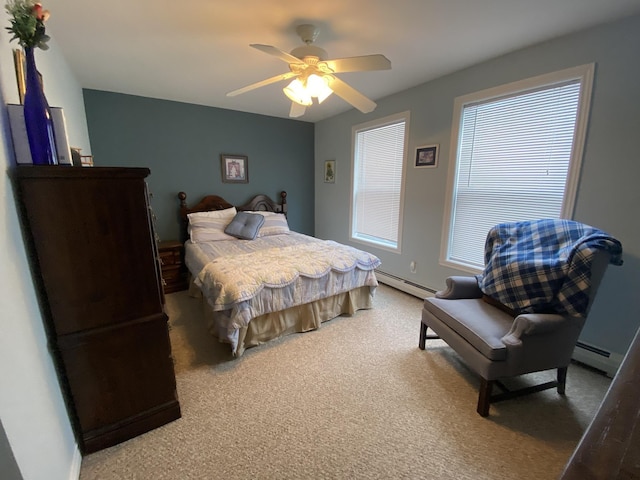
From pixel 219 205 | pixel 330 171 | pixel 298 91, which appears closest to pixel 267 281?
pixel 298 91

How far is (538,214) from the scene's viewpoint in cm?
236

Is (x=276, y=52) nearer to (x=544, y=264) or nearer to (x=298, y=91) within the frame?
(x=298, y=91)

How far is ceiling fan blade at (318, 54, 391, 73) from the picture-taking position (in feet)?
5.68

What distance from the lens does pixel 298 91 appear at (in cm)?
210

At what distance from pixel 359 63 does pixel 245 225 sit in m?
2.57

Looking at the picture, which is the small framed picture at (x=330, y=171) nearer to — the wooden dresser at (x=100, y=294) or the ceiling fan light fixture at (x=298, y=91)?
the ceiling fan light fixture at (x=298, y=91)

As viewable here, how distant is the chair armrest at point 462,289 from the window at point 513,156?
1.94 ft

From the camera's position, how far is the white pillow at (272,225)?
3947 millimetres

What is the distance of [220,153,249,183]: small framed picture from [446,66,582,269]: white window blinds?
3.00m

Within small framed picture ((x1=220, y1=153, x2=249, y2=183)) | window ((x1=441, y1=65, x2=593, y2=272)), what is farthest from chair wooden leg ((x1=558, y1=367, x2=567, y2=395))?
small framed picture ((x1=220, y1=153, x2=249, y2=183))

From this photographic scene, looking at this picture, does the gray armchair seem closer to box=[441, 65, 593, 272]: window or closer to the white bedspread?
box=[441, 65, 593, 272]: window

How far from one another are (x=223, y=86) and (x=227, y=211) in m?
1.65

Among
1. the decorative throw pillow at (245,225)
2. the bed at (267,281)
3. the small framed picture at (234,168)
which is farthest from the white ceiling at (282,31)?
A: the bed at (267,281)

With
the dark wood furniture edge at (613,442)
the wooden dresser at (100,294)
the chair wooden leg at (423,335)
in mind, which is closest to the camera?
the dark wood furniture edge at (613,442)
